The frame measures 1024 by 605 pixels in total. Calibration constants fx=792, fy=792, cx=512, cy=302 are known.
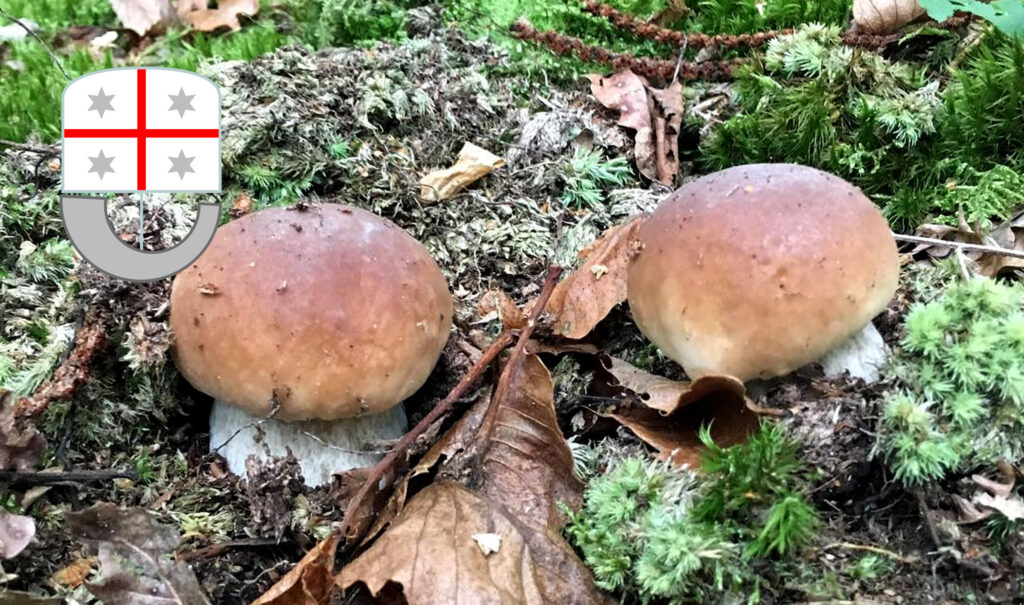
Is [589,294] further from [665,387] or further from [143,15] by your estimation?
[143,15]

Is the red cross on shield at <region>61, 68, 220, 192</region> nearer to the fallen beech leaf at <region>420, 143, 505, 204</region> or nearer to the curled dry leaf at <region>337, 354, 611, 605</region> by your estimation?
the fallen beech leaf at <region>420, 143, 505, 204</region>

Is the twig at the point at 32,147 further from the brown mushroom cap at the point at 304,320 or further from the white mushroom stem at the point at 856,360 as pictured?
the white mushroom stem at the point at 856,360

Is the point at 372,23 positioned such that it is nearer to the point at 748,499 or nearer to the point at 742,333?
the point at 742,333

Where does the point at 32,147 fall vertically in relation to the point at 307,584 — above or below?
above

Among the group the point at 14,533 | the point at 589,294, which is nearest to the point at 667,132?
the point at 589,294

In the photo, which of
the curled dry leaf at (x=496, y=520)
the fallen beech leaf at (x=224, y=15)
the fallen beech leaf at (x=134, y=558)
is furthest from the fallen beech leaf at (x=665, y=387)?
the fallen beech leaf at (x=224, y=15)

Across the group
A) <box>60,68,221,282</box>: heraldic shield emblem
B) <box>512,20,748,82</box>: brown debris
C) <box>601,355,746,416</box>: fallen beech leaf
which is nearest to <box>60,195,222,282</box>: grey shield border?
<box>60,68,221,282</box>: heraldic shield emblem
